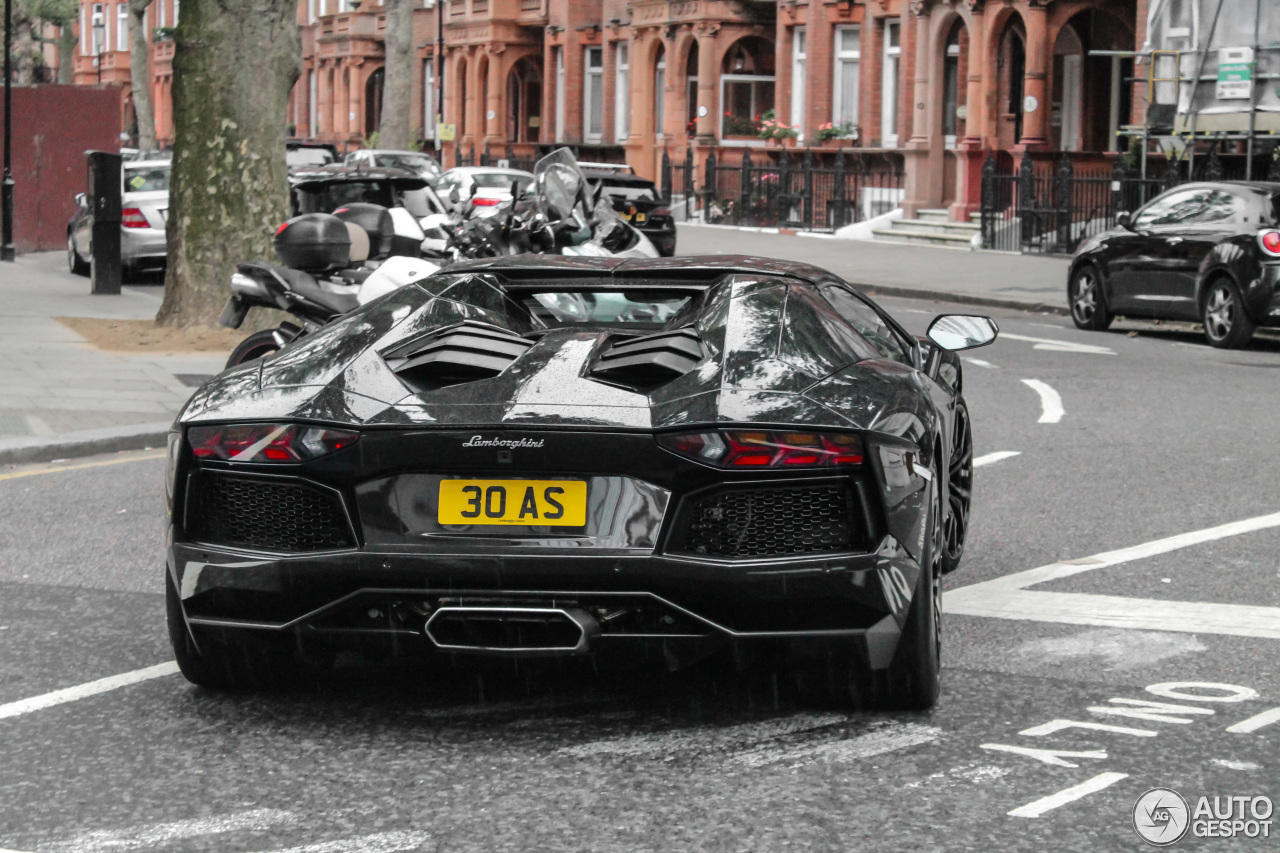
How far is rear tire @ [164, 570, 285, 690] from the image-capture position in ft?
16.7

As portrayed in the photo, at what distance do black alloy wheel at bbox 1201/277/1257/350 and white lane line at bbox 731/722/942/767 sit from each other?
12977 millimetres

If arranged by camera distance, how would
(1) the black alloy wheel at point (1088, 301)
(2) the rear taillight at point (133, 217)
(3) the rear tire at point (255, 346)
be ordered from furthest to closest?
(2) the rear taillight at point (133, 217)
(1) the black alloy wheel at point (1088, 301)
(3) the rear tire at point (255, 346)

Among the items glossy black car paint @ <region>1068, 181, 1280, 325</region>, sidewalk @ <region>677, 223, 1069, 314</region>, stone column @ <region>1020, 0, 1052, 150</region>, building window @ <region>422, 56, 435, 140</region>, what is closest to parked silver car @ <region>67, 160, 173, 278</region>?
sidewalk @ <region>677, 223, 1069, 314</region>

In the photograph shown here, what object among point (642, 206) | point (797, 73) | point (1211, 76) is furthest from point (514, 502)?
point (797, 73)

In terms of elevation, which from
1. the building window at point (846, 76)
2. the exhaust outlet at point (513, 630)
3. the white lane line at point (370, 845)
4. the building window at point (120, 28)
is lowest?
the white lane line at point (370, 845)

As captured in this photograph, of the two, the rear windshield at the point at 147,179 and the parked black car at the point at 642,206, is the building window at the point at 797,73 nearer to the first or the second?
the parked black car at the point at 642,206

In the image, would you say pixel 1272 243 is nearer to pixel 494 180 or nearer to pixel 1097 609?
pixel 1097 609

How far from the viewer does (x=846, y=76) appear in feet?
136

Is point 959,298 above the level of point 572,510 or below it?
below

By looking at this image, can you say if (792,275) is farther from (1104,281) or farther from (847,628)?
(1104,281)

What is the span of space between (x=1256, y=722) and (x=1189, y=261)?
13482mm

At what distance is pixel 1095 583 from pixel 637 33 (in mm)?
44271

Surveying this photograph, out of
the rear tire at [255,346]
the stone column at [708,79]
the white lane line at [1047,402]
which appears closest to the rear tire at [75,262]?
the white lane line at [1047,402]

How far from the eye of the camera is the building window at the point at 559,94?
55.5 m
